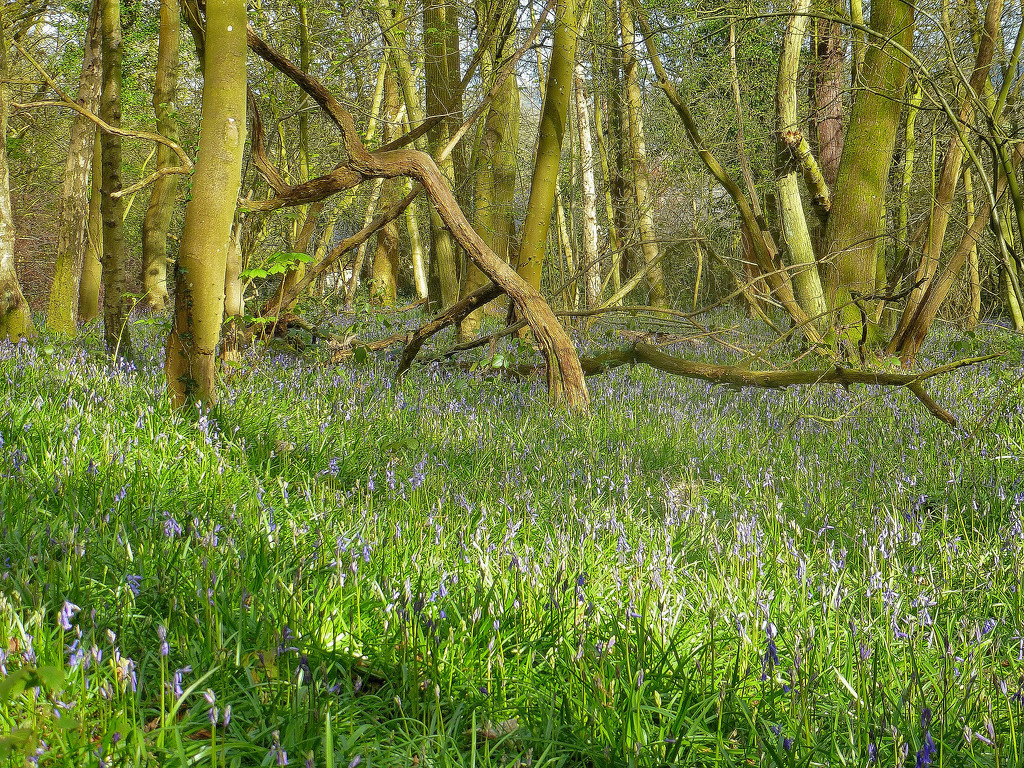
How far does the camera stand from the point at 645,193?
15.4m

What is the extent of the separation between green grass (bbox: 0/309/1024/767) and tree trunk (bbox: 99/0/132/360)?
2.03 meters

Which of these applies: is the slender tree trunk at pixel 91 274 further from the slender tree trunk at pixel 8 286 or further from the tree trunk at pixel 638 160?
the tree trunk at pixel 638 160

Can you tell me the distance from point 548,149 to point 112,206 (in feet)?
15.4

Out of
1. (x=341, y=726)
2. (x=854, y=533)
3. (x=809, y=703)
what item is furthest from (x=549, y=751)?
(x=854, y=533)

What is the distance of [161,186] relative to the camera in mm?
9797

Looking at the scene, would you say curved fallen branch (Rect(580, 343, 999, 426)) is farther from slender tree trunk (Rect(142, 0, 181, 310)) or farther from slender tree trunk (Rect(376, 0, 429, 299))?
slender tree trunk (Rect(142, 0, 181, 310))

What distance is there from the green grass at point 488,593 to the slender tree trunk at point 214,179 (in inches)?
25.1

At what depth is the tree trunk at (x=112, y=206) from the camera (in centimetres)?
739

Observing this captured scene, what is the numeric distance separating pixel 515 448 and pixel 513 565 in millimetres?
2273

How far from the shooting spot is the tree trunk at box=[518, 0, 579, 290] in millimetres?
8023

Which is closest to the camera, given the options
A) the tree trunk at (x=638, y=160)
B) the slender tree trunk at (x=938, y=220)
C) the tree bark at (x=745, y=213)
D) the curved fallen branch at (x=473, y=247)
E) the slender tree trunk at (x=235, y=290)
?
the curved fallen branch at (x=473, y=247)

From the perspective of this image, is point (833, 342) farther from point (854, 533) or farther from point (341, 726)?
point (341, 726)

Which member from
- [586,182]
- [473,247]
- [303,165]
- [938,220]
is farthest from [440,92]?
[938,220]

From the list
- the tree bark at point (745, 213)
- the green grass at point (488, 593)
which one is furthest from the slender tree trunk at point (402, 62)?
the green grass at point (488, 593)
